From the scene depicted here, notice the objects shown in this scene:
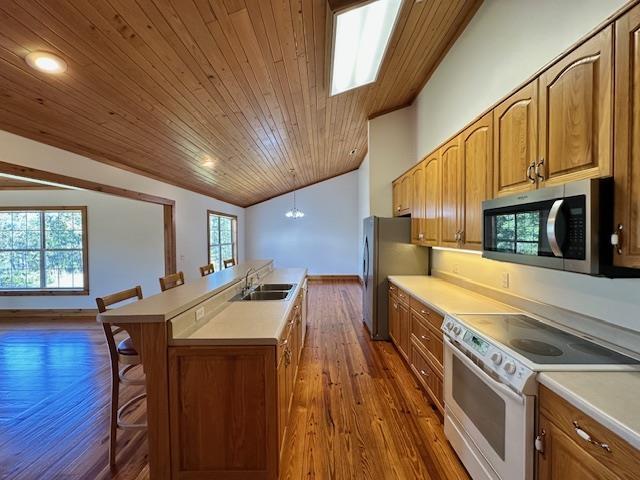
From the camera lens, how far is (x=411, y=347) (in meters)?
Result: 2.97

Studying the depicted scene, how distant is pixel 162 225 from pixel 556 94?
573 centimetres

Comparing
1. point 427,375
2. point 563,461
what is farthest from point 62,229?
point 563,461

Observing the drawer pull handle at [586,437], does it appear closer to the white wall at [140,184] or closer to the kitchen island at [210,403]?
the kitchen island at [210,403]

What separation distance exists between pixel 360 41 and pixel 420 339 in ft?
9.05

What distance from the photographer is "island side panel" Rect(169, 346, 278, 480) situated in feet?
5.39

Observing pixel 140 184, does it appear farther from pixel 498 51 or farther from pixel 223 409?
pixel 498 51

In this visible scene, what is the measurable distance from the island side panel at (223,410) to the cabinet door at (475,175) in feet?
5.56

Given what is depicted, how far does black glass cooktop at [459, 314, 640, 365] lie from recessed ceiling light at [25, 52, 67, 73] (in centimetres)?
305

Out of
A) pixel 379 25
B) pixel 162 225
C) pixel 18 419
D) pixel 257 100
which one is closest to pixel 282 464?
pixel 18 419

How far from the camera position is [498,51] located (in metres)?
2.41

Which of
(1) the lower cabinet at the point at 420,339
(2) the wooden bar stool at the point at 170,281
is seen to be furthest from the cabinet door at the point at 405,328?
(2) the wooden bar stool at the point at 170,281

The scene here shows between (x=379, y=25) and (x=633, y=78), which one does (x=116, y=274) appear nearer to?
(x=379, y=25)

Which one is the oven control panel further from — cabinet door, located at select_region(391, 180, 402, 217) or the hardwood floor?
cabinet door, located at select_region(391, 180, 402, 217)

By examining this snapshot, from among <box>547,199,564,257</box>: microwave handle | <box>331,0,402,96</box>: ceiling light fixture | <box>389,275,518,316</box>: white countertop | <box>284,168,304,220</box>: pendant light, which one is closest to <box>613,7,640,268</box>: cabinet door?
<box>547,199,564,257</box>: microwave handle
